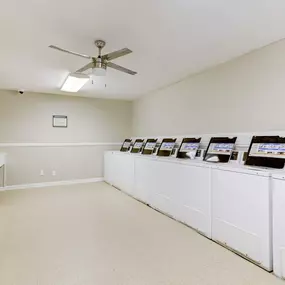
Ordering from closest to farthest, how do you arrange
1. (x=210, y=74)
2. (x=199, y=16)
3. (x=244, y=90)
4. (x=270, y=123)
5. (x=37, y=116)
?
(x=199, y=16)
(x=270, y=123)
(x=244, y=90)
(x=210, y=74)
(x=37, y=116)

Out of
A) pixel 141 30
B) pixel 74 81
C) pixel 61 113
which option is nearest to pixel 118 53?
pixel 141 30

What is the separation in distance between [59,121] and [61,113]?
202 millimetres

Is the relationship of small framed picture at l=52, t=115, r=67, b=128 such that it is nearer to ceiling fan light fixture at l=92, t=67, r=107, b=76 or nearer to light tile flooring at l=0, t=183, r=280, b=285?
light tile flooring at l=0, t=183, r=280, b=285

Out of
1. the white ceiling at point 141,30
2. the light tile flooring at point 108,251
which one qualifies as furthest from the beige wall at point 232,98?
the light tile flooring at point 108,251

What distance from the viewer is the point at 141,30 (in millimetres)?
2543

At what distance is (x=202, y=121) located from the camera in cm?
402

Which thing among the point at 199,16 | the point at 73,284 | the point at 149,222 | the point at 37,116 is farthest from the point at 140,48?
the point at 37,116

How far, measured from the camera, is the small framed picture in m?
5.88

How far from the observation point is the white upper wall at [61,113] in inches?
215

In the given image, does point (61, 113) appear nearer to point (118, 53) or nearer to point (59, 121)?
point (59, 121)

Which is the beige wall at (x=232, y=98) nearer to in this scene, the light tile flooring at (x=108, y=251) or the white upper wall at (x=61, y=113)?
the light tile flooring at (x=108, y=251)

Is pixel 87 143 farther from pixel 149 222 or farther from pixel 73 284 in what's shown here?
pixel 73 284

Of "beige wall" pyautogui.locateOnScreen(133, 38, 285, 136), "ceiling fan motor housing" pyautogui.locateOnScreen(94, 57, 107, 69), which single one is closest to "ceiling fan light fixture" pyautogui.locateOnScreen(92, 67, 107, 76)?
"ceiling fan motor housing" pyautogui.locateOnScreen(94, 57, 107, 69)

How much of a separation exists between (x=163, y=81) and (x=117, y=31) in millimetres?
2181
